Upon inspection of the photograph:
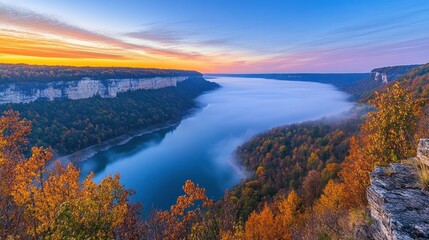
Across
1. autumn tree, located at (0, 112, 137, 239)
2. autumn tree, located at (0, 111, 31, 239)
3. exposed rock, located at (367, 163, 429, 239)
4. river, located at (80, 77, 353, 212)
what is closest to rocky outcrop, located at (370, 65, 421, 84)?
river, located at (80, 77, 353, 212)

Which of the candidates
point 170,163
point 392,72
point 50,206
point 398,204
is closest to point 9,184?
point 50,206

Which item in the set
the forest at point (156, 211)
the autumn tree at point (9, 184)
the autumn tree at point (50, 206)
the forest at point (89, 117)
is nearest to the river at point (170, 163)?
the forest at point (89, 117)

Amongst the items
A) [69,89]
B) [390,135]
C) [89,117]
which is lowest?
[89,117]

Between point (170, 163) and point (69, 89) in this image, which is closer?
point (170, 163)

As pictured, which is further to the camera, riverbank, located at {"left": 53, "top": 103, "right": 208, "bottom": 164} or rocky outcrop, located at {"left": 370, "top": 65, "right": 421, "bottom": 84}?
rocky outcrop, located at {"left": 370, "top": 65, "right": 421, "bottom": 84}

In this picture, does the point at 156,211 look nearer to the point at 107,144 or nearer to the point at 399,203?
the point at 399,203

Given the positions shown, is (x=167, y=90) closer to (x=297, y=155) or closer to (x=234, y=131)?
(x=234, y=131)

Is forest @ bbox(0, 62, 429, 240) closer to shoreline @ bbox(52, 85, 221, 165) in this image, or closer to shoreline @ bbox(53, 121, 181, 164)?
shoreline @ bbox(52, 85, 221, 165)
